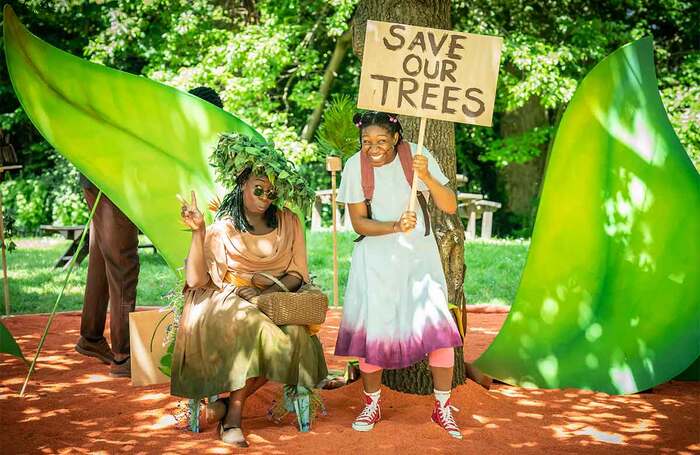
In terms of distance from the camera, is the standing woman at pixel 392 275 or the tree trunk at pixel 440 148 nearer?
the standing woman at pixel 392 275

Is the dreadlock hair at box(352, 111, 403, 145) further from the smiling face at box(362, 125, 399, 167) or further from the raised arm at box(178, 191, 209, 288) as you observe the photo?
the raised arm at box(178, 191, 209, 288)

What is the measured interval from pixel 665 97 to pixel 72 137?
12.8m

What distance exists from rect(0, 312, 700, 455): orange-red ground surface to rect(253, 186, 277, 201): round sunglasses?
1.22 m

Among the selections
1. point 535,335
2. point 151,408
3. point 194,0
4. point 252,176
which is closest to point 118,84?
point 252,176

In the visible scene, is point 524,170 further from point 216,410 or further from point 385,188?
point 216,410

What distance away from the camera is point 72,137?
17.6 feet

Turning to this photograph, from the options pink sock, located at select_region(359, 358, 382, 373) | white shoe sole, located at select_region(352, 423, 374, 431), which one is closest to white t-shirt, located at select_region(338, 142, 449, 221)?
pink sock, located at select_region(359, 358, 382, 373)

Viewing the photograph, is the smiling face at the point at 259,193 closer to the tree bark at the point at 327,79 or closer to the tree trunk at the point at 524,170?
the tree bark at the point at 327,79

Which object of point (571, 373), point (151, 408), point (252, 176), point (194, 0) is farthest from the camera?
point (194, 0)

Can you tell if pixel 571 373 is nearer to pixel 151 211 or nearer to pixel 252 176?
pixel 252 176

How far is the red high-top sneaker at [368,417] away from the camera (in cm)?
418

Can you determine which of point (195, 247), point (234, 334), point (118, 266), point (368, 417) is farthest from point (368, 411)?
point (118, 266)

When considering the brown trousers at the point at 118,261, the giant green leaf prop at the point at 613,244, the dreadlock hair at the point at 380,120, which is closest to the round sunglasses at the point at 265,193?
the dreadlock hair at the point at 380,120

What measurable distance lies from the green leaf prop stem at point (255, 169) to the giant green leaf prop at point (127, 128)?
1089 mm
